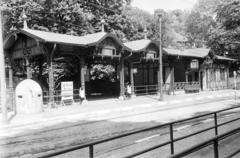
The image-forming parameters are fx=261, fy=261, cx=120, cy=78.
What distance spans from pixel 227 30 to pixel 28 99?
33.2 m

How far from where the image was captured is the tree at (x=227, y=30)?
3594 cm

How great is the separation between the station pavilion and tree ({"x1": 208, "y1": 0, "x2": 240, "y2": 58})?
149 inches

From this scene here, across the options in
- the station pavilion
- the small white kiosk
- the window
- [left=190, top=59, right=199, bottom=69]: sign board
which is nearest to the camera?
the small white kiosk

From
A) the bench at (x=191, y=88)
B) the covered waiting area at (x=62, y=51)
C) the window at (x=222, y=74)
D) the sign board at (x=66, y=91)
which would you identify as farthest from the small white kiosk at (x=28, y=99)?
the window at (x=222, y=74)

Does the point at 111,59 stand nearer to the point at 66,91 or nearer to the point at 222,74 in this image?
the point at 66,91

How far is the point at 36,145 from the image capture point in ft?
27.5

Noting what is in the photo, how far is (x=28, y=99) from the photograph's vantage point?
1623cm

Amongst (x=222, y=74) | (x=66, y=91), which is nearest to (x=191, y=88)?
(x=222, y=74)

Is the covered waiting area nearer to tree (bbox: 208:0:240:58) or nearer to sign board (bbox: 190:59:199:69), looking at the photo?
sign board (bbox: 190:59:199:69)

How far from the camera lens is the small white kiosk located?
16141mm

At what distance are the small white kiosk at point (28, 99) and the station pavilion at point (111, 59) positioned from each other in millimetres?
1989

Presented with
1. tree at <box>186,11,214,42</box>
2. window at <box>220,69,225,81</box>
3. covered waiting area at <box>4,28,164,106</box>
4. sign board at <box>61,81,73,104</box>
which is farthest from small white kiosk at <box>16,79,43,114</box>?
tree at <box>186,11,214,42</box>

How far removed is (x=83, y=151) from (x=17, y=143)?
9.42 ft

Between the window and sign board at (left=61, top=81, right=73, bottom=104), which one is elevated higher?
the window
